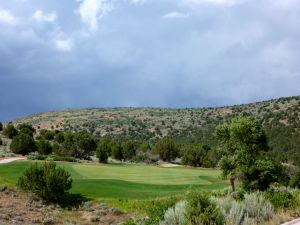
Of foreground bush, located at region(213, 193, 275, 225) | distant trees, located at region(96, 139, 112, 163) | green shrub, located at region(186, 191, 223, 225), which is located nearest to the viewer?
green shrub, located at region(186, 191, 223, 225)

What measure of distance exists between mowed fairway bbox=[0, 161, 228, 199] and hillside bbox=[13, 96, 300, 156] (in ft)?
123

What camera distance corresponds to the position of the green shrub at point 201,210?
16.1 meters

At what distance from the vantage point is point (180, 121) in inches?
5251

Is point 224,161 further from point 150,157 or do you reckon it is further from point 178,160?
point 178,160

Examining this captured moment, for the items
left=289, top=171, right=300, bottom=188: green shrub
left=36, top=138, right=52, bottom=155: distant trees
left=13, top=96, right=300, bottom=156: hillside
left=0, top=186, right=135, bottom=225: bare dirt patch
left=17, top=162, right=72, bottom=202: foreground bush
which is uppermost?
left=13, top=96, right=300, bottom=156: hillside

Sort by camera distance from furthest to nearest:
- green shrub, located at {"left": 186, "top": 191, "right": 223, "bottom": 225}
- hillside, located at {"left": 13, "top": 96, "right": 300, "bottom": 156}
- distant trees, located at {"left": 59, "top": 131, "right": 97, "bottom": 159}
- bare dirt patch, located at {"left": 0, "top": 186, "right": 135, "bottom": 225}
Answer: hillside, located at {"left": 13, "top": 96, "right": 300, "bottom": 156} < distant trees, located at {"left": 59, "top": 131, "right": 97, "bottom": 159} < bare dirt patch, located at {"left": 0, "top": 186, "right": 135, "bottom": 225} < green shrub, located at {"left": 186, "top": 191, "right": 223, "bottom": 225}

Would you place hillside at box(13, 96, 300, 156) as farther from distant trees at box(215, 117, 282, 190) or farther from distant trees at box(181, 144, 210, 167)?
distant trees at box(215, 117, 282, 190)

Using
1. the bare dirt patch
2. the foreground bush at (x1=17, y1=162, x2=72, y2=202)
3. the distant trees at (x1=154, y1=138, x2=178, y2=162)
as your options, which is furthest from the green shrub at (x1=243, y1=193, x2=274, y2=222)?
the distant trees at (x1=154, y1=138, x2=178, y2=162)

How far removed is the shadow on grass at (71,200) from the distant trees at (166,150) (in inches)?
1682

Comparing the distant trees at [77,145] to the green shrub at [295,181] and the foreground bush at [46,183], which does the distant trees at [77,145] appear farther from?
the foreground bush at [46,183]

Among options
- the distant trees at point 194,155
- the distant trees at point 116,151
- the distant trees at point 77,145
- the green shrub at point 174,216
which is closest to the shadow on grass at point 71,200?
the green shrub at point 174,216

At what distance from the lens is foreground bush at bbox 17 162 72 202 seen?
41219 mm

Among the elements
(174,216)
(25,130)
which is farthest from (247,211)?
(25,130)

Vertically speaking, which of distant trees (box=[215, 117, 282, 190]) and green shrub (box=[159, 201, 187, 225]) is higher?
distant trees (box=[215, 117, 282, 190])
